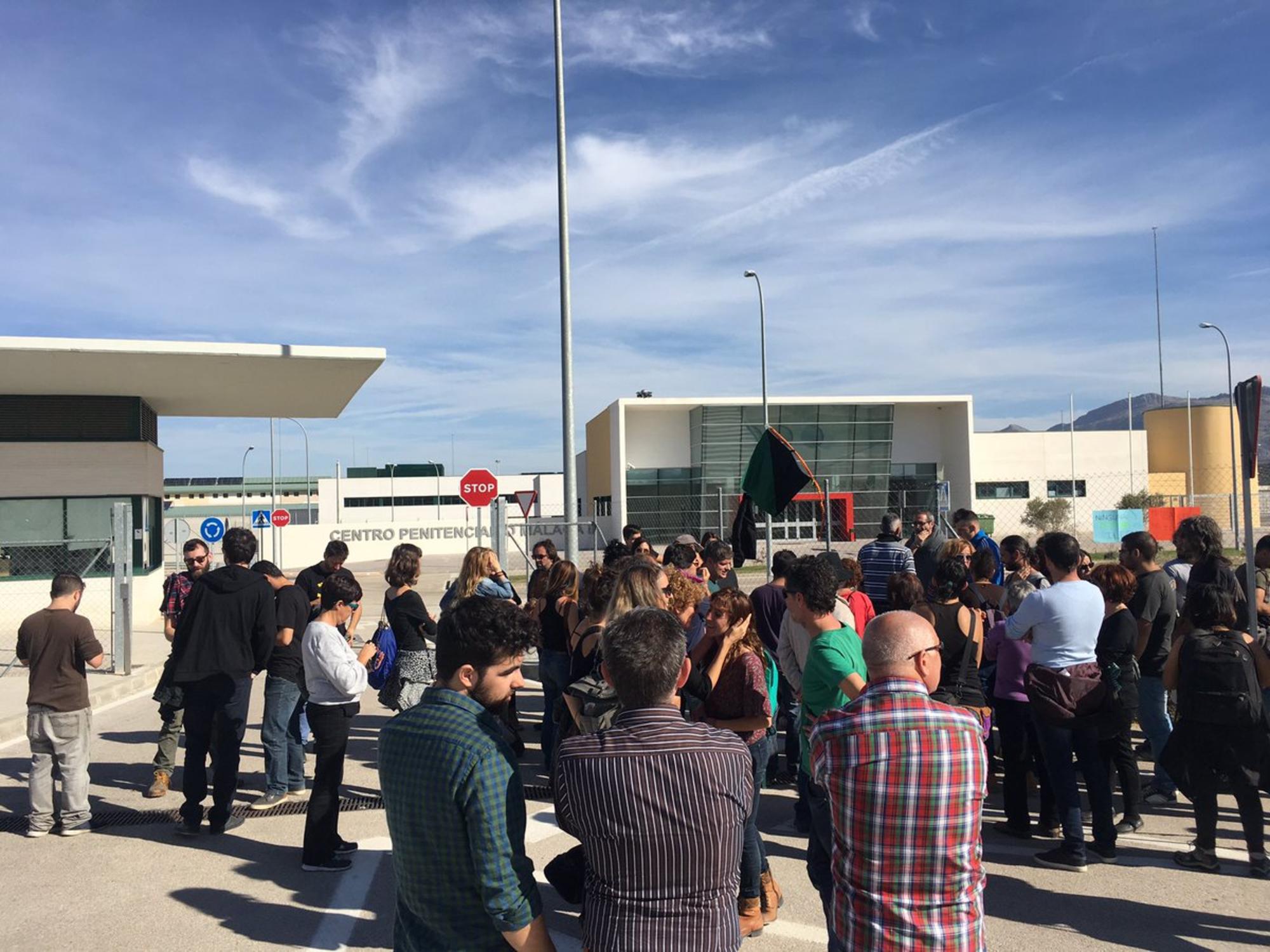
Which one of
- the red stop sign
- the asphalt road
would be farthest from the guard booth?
the asphalt road

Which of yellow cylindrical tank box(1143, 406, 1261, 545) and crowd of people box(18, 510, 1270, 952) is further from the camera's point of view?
yellow cylindrical tank box(1143, 406, 1261, 545)

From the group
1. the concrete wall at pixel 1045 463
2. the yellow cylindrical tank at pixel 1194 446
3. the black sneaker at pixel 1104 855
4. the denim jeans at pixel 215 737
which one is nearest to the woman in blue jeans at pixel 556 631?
the denim jeans at pixel 215 737

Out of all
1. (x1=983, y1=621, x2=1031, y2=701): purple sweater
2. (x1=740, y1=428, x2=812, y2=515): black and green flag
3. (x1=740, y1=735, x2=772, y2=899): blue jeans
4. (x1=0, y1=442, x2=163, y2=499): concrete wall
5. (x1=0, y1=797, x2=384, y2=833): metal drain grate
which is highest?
(x1=0, y1=442, x2=163, y2=499): concrete wall

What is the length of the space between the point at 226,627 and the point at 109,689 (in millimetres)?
6819

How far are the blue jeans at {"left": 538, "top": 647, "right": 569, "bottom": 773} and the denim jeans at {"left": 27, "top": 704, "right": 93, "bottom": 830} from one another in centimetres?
311

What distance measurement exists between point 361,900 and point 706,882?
342 cm

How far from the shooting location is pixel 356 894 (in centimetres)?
529

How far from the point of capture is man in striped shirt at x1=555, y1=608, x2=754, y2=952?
7.93 feet

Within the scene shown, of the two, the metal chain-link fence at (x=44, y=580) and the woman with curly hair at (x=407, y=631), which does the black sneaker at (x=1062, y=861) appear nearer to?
the woman with curly hair at (x=407, y=631)

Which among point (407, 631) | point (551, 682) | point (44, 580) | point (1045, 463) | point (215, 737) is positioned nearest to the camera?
point (215, 737)

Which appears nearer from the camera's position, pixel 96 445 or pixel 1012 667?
pixel 1012 667

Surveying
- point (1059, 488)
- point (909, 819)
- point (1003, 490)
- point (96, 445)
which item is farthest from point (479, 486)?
point (1059, 488)

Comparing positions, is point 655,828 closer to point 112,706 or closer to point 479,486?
point 112,706

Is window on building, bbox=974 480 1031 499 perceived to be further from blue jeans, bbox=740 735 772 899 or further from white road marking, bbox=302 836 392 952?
blue jeans, bbox=740 735 772 899
